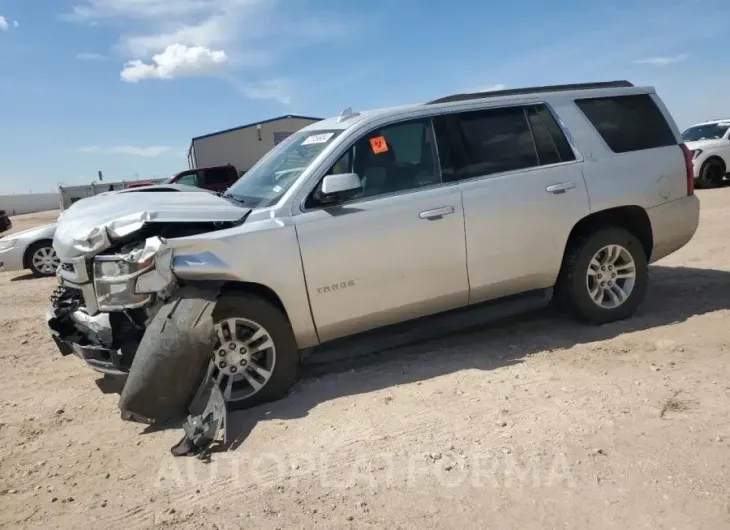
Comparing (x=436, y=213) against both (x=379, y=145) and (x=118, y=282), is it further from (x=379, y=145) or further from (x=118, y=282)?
(x=118, y=282)

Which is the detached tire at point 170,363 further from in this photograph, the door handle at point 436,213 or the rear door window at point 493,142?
the rear door window at point 493,142

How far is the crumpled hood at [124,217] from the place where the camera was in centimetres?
376

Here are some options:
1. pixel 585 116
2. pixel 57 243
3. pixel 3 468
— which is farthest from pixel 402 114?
pixel 3 468

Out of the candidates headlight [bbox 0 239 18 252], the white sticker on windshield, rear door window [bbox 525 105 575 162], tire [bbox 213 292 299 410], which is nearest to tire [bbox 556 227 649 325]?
rear door window [bbox 525 105 575 162]

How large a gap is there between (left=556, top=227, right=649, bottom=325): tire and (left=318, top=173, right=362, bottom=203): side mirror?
2.02m

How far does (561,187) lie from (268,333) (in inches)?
104

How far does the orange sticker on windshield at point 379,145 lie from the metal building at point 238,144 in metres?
A: 28.7

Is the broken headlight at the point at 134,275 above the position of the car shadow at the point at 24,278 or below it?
above

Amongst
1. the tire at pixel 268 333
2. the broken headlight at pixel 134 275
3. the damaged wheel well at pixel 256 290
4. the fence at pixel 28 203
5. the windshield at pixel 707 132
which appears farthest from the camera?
the fence at pixel 28 203

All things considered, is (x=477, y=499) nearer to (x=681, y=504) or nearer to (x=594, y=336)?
(x=681, y=504)


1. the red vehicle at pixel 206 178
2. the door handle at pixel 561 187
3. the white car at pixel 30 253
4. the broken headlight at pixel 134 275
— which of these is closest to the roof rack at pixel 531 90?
the door handle at pixel 561 187

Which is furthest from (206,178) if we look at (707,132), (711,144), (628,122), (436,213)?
(436,213)

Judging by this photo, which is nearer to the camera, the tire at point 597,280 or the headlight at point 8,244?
the tire at point 597,280

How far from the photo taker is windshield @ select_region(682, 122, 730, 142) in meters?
16.4
